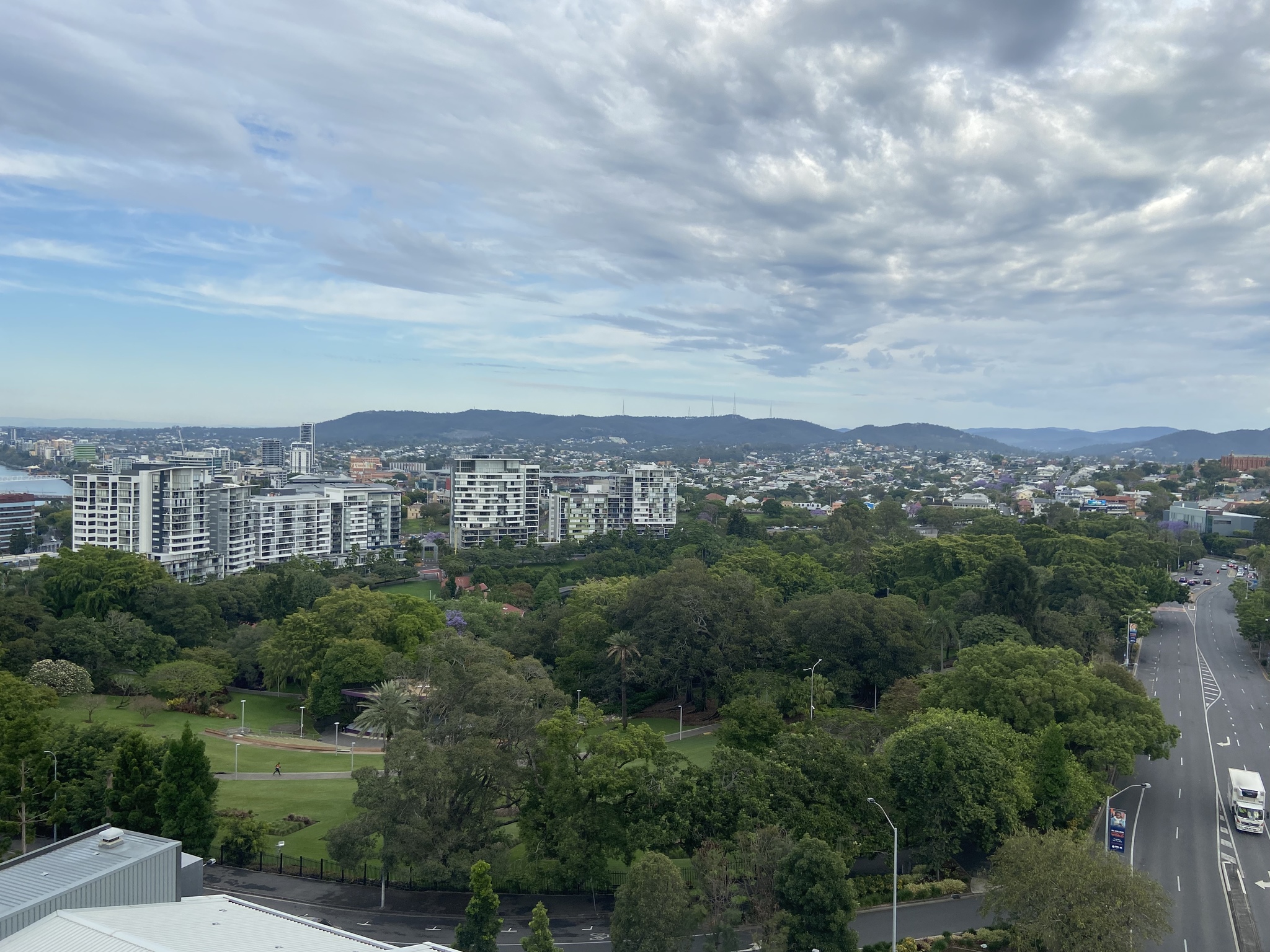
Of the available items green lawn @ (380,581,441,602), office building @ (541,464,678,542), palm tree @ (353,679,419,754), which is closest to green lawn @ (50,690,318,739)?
palm tree @ (353,679,419,754)

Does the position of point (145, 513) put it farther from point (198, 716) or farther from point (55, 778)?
point (55, 778)

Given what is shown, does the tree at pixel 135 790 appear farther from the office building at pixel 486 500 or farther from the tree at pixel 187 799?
the office building at pixel 486 500

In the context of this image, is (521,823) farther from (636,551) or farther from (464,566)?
(636,551)

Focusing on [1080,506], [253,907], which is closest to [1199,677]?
[253,907]

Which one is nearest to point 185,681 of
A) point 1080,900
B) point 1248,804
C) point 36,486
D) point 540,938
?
point 540,938

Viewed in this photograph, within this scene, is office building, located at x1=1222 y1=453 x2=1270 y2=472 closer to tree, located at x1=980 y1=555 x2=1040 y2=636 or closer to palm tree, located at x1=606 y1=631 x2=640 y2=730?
tree, located at x1=980 y1=555 x2=1040 y2=636

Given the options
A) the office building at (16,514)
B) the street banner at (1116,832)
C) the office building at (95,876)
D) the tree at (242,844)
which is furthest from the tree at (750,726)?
the office building at (16,514)
